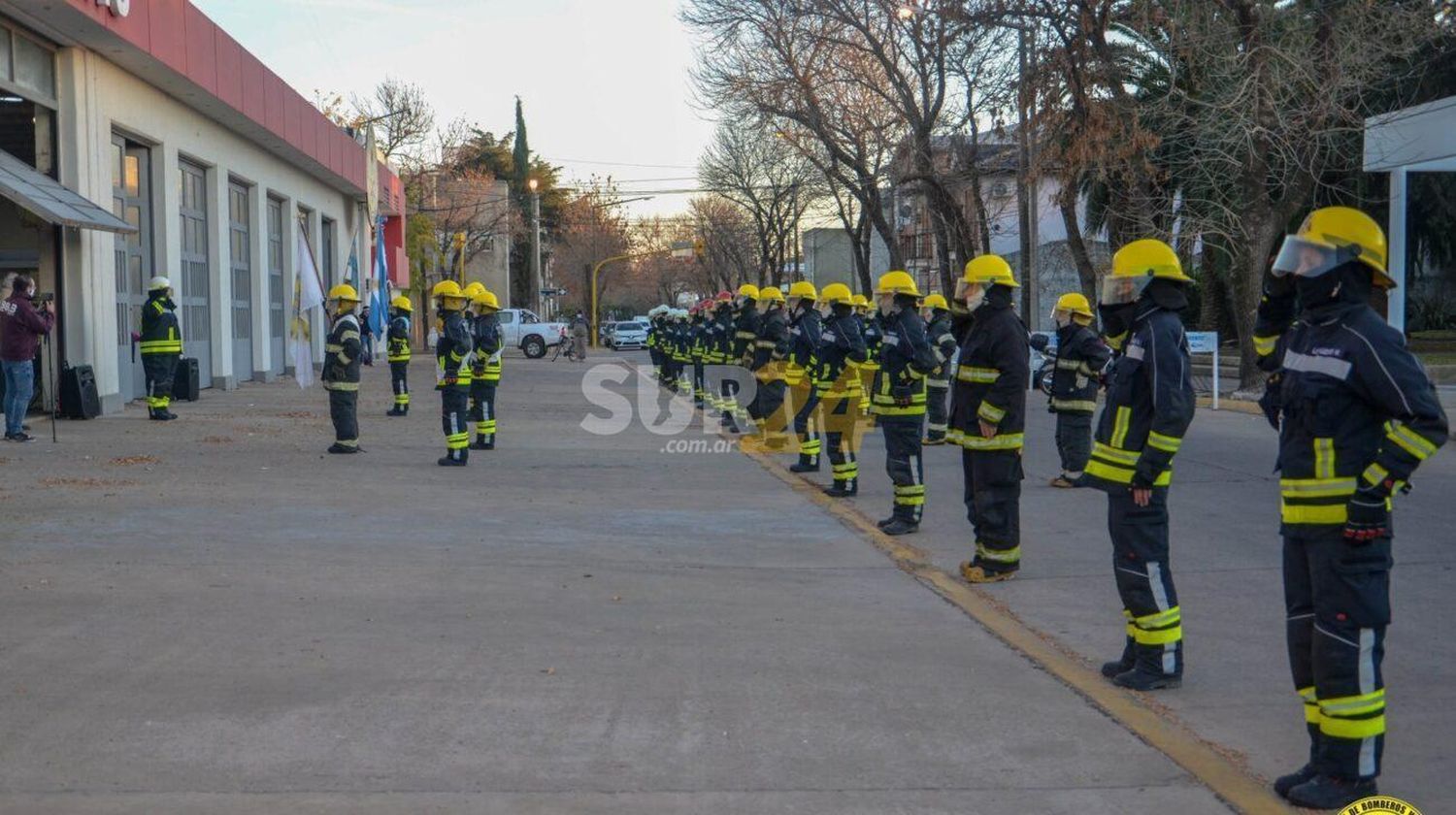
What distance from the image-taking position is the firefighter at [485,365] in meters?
15.8

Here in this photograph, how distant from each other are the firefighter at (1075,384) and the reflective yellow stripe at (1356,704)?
365 inches

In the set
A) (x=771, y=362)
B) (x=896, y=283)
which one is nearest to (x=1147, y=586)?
(x=896, y=283)

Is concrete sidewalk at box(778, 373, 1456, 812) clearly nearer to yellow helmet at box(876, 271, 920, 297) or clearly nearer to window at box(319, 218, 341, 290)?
yellow helmet at box(876, 271, 920, 297)

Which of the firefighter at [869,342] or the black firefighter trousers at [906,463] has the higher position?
the firefighter at [869,342]

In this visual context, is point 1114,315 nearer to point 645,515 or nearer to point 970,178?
point 645,515

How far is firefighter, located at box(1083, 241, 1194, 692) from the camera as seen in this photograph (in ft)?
20.9

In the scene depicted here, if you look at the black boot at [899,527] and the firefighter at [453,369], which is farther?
the firefighter at [453,369]

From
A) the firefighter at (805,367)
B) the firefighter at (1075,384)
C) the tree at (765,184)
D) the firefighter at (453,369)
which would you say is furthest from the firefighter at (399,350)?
the tree at (765,184)

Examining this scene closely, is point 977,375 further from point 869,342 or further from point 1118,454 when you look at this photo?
point 869,342

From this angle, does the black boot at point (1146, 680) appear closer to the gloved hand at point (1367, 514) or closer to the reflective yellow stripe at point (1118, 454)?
the reflective yellow stripe at point (1118, 454)

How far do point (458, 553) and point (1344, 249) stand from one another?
6.40m

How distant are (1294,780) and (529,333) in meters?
Answer: 51.0

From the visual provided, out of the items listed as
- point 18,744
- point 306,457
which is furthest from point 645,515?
point 18,744

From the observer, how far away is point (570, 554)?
980cm
